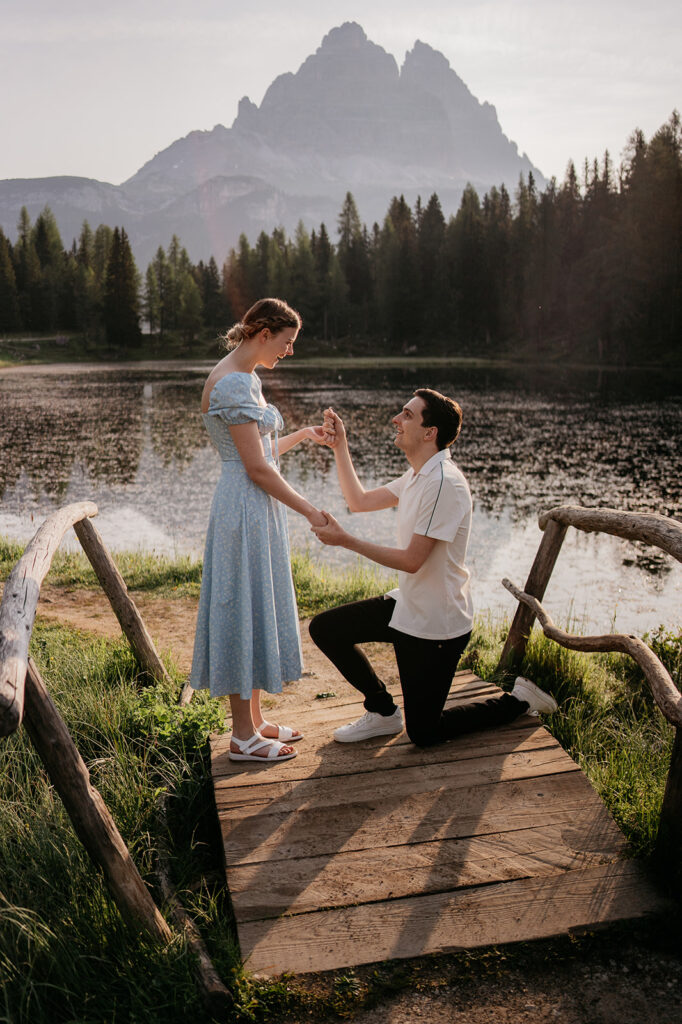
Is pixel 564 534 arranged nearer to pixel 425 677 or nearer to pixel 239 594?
pixel 425 677

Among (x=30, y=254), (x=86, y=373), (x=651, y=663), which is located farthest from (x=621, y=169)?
(x=651, y=663)

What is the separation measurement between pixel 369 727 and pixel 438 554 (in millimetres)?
926

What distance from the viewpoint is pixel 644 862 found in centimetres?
295

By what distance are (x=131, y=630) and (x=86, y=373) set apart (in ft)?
158

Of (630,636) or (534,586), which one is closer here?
(630,636)

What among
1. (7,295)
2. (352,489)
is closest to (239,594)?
(352,489)

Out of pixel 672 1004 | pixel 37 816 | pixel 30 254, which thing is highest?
pixel 30 254

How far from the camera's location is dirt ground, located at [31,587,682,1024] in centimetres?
238

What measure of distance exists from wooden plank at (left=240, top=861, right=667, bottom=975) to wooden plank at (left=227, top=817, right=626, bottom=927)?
0.04 m

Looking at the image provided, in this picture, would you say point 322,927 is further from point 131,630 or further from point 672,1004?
point 131,630

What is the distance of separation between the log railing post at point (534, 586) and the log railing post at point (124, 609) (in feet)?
6.84

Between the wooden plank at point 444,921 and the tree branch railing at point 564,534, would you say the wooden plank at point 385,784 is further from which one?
the tree branch railing at point 564,534

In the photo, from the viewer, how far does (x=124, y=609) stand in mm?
4805

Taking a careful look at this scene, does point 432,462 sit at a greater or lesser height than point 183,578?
greater
